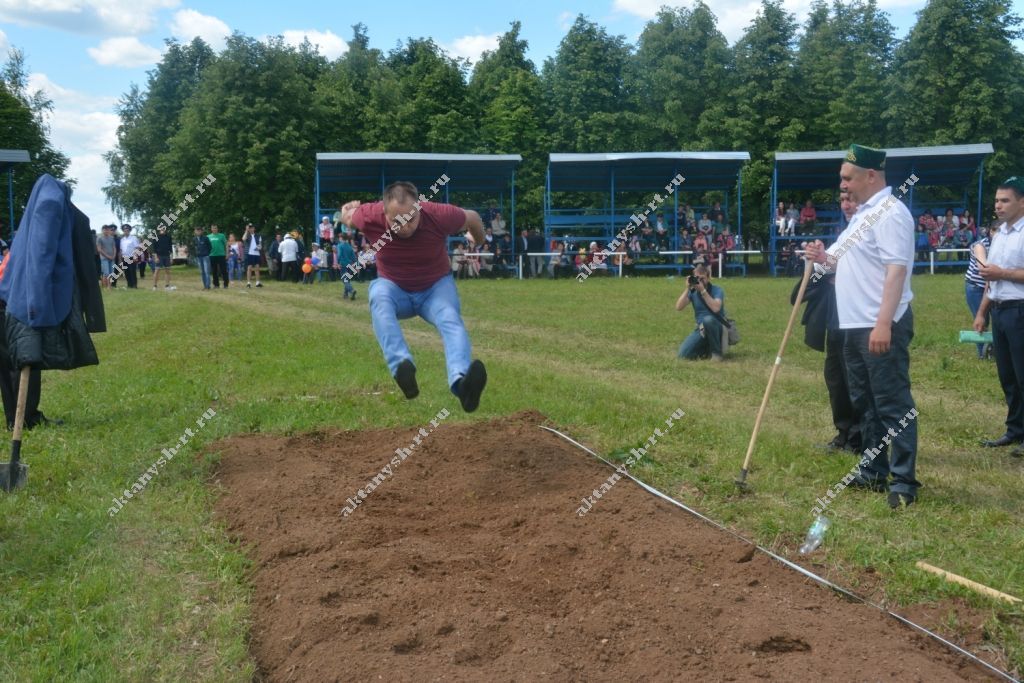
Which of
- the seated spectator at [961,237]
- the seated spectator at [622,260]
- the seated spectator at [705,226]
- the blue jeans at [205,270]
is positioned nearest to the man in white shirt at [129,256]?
the blue jeans at [205,270]

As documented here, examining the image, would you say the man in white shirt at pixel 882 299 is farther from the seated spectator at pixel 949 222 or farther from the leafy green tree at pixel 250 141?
the leafy green tree at pixel 250 141

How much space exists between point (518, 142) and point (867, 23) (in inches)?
807

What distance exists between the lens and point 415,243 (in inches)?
296

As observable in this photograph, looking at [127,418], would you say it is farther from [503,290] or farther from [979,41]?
[979,41]

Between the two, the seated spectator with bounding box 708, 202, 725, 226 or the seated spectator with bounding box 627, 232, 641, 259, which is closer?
the seated spectator with bounding box 627, 232, 641, 259

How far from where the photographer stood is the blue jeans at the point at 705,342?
12.9m

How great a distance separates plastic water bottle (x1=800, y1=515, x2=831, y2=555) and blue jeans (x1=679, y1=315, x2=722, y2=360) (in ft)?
24.1

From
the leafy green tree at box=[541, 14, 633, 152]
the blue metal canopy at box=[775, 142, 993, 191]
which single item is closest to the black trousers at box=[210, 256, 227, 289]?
the blue metal canopy at box=[775, 142, 993, 191]

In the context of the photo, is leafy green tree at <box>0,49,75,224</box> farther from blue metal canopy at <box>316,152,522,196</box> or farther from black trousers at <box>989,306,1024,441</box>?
black trousers at <box>989,306,1024,441</box>

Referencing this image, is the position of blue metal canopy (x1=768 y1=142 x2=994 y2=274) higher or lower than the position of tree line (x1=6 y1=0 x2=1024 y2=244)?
lower

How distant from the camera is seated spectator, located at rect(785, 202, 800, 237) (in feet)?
106

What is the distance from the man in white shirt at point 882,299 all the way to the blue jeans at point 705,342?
634 centimetres

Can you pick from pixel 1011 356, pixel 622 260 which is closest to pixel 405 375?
pixel 1011 356

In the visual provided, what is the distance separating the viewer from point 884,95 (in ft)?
152
